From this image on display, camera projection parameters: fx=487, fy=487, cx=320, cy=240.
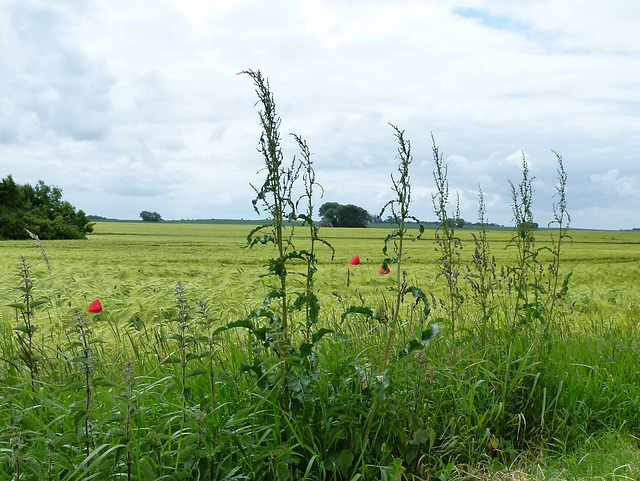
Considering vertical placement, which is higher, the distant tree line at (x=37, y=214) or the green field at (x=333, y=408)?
the distant tree line at (x=37, y=214)

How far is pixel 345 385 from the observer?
6.80 feet

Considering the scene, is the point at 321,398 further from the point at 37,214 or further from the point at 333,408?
the point at 37,214

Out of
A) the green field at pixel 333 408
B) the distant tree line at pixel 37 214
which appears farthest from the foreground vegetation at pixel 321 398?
the distant tree line at pixel 37 214

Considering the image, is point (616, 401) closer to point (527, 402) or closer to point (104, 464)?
point (527, 402)

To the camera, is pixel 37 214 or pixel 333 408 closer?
pixel 333 408

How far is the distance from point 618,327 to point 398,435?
277cm

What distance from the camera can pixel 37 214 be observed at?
17328 millimetres

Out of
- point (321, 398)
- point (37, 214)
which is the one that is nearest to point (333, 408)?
point (321, 398)

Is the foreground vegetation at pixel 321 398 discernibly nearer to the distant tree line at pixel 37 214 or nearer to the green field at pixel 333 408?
the green field at pixel 333 408

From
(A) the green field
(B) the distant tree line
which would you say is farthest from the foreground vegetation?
(B) the distant tree line

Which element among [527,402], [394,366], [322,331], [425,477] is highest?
[322,331]

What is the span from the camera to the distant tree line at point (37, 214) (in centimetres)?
1634

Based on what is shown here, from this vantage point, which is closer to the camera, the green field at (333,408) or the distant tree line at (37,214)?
the green field at (333,408)

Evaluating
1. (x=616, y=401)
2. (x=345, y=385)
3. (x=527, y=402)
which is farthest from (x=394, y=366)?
(x=616, y=401)
